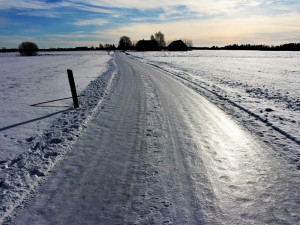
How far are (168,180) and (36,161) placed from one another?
2510 mm

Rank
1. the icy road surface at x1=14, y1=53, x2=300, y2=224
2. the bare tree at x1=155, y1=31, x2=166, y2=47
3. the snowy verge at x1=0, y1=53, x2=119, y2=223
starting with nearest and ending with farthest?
the icy road surface at x1=14, y1=53, x2=300, y2=224
the snowy verge at x1=0, y1=53, x2=119, y2=223
the bare tree at x1=155, y1=31, x2=166, y2=47

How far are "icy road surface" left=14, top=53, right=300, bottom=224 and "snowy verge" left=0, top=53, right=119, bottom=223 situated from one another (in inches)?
7.2

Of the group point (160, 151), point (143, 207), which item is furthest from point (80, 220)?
point (160, 151)

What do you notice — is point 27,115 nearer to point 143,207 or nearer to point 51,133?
point 51,133

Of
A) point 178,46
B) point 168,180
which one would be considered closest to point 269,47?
point 178,46

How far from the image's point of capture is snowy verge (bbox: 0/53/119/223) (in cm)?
270

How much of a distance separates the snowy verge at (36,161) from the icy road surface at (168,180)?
0.60ft

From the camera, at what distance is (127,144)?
13.6ft

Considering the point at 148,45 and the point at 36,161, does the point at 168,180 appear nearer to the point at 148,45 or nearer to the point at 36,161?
the point at 36,161

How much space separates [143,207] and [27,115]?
18.5 ft

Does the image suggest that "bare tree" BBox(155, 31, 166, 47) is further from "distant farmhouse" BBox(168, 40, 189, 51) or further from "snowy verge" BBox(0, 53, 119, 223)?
"snowy verge" BBox(0, 53, 119, 223)

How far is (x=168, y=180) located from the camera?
9.86ft

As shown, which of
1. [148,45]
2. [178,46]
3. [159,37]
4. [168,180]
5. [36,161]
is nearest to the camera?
[168,180]

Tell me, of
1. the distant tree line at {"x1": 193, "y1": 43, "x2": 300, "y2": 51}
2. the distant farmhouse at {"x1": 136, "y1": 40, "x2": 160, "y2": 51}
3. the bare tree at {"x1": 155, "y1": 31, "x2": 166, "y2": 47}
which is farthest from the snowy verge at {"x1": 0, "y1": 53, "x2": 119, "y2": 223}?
the bare tree at {"x1": 155, "y1": 31, "x2": 166, "y2": 47}
